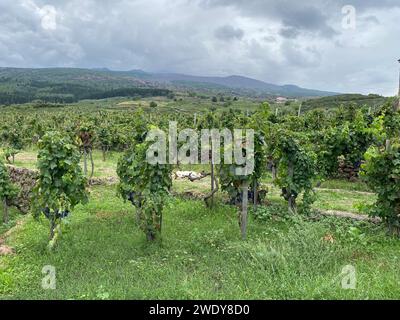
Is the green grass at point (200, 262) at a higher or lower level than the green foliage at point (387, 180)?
lower

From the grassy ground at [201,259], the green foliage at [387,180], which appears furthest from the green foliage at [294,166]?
the green foliage at [387,180]

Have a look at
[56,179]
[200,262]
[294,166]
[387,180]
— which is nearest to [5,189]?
[56,179]

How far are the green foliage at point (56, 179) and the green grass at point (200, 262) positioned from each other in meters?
1.13

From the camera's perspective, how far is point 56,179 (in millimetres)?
10820

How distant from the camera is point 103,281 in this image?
769cm

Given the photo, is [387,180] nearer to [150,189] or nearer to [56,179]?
[150,189]

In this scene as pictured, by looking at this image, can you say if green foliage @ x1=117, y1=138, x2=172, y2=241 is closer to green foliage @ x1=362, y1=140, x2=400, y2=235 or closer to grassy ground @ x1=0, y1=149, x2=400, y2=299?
grassy ground @ x1=0, y1=149, x2=400, y2=299

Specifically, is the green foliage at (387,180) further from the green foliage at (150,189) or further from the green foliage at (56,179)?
the green foliage at (56,179)

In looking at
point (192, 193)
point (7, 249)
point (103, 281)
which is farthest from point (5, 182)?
point (103, 281)

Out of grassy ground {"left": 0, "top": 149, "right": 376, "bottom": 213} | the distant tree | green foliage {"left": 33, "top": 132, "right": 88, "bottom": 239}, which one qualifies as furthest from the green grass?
the distant tree

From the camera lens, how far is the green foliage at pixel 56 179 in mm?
10578

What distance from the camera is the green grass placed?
6.56 m

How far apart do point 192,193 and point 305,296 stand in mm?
11011
